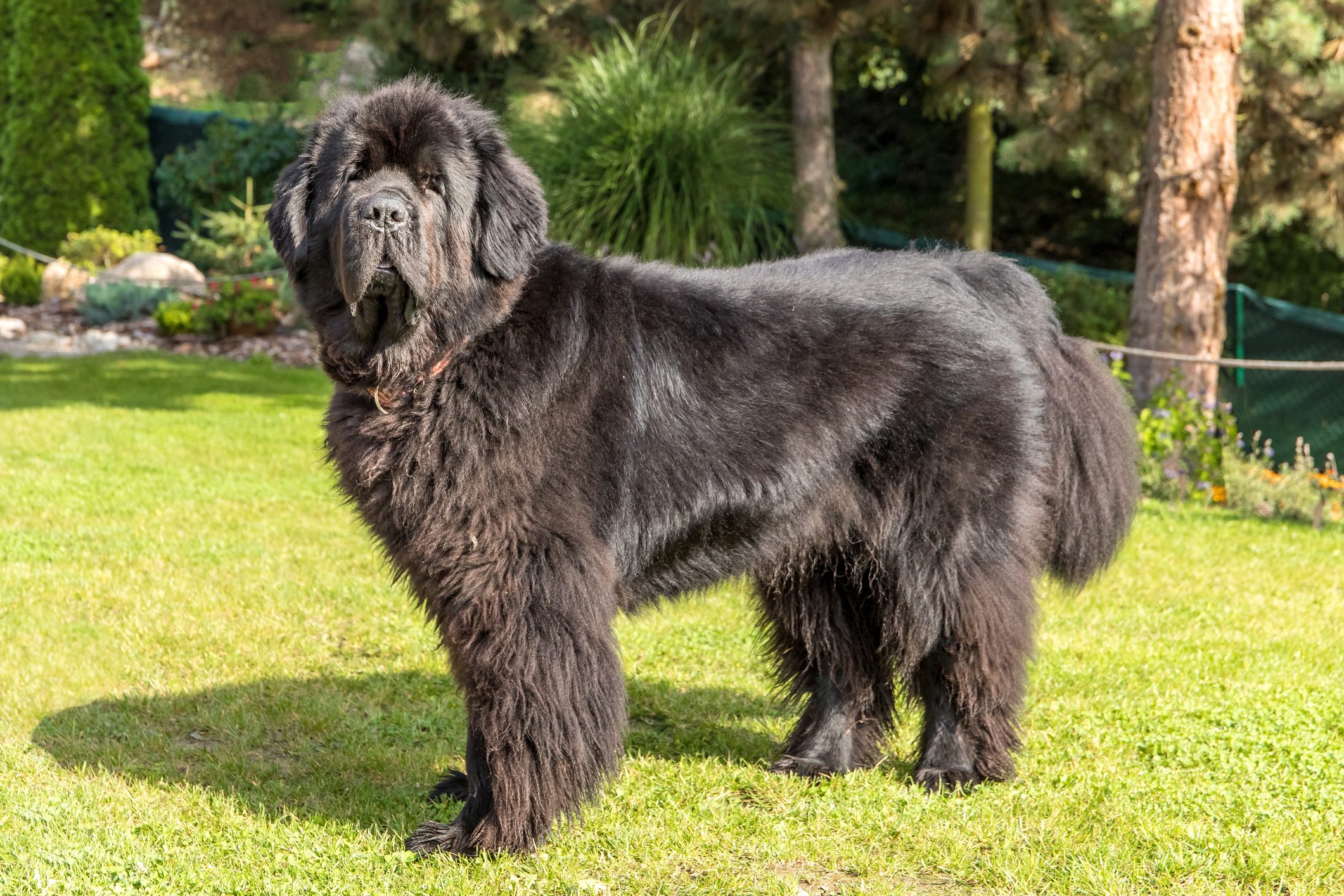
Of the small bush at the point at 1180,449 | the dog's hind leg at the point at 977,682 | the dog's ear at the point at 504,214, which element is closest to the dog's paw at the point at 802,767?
the dog's hind leg at the point at 977,682

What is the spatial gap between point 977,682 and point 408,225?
87.5 inches

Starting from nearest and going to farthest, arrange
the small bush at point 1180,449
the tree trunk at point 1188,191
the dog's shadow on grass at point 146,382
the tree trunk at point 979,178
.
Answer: the tree trunk at point 1188,191 < the small bush at point 1180,449 < the dog's shadow on grass at point 146,382 < the tree trunk at point 979,178

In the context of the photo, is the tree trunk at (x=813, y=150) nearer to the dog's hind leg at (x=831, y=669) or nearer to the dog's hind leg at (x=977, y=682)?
the dog's hind leg at (x=831, y=669)

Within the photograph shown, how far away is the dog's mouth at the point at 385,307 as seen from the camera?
3283 millimetres

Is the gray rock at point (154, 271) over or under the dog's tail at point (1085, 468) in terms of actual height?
over

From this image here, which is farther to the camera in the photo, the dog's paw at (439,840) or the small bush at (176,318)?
the small bush at (176,318)

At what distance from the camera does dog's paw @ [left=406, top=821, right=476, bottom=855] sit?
355 centimetres

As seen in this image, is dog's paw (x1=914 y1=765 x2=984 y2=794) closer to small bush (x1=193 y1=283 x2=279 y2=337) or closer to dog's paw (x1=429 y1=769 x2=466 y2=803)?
dog's paw (x1=429 y1=769 x2=466 y2=803)

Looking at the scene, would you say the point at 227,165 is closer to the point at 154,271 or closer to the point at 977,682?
the point at 154,271

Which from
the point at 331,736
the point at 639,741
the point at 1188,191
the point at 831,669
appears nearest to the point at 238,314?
the point at 1188,191

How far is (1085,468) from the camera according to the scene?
410 centimetres

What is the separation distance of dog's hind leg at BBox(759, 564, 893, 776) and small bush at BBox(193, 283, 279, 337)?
35.6ft

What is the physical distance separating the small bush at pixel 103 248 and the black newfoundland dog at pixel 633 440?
47.2 feet

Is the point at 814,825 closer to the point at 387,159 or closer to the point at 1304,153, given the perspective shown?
the point at 387,159
